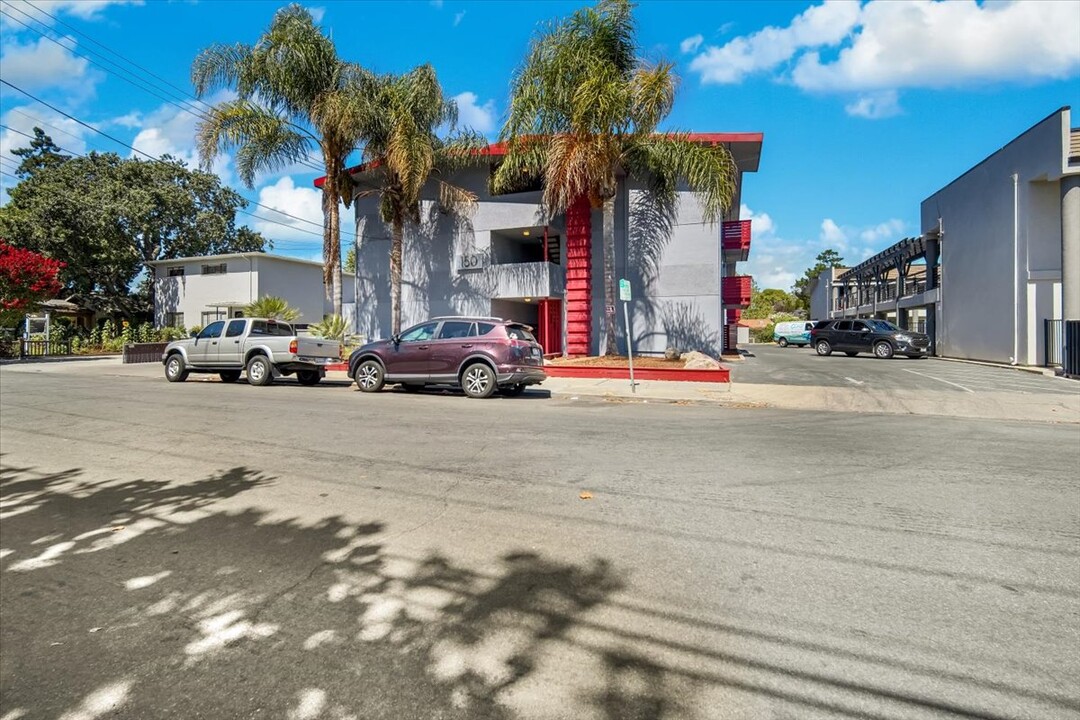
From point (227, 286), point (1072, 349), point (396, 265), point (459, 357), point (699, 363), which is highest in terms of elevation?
point (227, 286)

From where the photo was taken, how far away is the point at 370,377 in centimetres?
1400

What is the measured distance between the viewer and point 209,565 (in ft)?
12.6

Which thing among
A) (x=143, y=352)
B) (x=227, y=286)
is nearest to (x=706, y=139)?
(x=143, y=352)

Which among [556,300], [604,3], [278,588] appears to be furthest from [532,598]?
[556,300]

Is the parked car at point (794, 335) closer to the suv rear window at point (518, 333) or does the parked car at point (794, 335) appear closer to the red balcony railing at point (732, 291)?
the red balcony railing at point (732, 291)

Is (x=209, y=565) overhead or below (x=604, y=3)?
below

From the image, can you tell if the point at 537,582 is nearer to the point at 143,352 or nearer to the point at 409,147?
the point at 409,147

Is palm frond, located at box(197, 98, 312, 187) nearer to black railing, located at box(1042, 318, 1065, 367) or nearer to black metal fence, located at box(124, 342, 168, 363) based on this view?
black metal fence, located at box(124, 342, 168, 363)

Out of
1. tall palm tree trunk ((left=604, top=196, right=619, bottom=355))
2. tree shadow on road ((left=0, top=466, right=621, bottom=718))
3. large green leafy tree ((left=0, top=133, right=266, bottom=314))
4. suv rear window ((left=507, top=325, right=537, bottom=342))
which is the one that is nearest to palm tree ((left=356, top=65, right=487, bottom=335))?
tall palm tree trunk ((left=604, top=196, right=619, bottom=355))

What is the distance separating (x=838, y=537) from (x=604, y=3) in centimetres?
1737

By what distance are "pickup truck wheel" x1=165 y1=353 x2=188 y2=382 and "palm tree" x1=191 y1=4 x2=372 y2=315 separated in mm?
6783

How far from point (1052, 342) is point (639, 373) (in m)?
15.5

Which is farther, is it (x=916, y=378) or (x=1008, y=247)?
(x=1008, y=247)

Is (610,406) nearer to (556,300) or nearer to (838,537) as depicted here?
(838,537)
